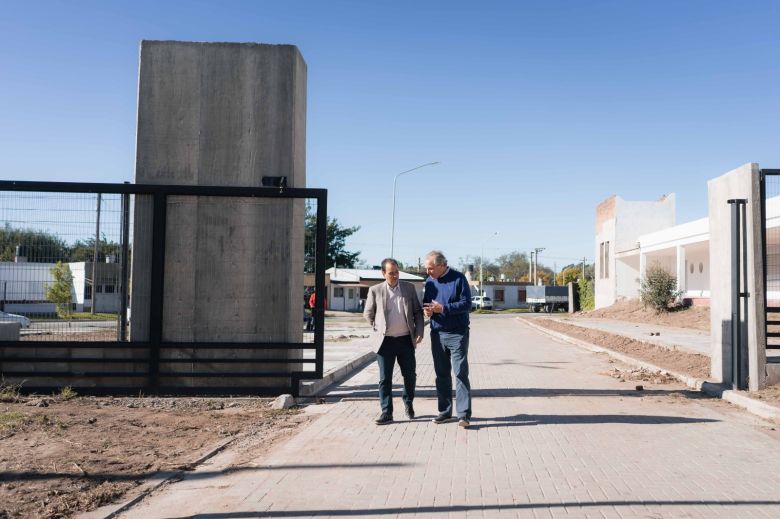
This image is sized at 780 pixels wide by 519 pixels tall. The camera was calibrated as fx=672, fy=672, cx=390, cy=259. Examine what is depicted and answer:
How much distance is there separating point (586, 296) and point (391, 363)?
48.5 metres

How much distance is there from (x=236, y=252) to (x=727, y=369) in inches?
300

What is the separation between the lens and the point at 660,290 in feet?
108

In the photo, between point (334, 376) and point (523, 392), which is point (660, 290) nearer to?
point (523, 392)

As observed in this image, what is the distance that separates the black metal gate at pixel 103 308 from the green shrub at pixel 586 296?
145 ft

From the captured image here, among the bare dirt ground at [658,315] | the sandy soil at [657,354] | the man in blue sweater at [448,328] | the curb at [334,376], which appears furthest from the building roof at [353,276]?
the man in blue sweater at [448,328]

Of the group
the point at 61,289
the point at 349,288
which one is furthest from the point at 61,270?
the point at 349,288

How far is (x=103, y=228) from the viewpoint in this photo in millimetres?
9383

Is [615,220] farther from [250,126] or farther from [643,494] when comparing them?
[643,494]

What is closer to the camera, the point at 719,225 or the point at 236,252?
the point at 236,252

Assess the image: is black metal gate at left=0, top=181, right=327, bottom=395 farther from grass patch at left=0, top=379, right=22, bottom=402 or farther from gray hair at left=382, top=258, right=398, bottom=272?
gray hair at left=382, top=258, right=398, bottom=272

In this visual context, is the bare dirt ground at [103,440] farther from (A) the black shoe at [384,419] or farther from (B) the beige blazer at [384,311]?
(B) the beige blazer at [384,311]

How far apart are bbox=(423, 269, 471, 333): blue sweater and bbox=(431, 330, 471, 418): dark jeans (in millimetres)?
100

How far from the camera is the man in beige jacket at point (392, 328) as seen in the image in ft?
25.2

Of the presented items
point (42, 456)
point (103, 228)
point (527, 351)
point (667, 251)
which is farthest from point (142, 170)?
point (667, 251)
